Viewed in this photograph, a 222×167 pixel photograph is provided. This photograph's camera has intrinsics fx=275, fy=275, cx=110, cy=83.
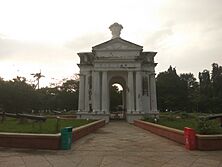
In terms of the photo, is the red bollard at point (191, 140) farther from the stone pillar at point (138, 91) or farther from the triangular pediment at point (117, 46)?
the triangular pediment at point (117, 46)

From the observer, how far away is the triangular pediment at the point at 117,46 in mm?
41438

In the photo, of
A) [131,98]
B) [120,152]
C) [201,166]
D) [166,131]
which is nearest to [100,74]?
[131,98]

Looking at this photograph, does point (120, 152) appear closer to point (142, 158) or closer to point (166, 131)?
point (142, 158)

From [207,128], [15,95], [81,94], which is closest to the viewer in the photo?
[207,128]

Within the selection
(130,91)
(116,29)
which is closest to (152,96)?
(130,91)

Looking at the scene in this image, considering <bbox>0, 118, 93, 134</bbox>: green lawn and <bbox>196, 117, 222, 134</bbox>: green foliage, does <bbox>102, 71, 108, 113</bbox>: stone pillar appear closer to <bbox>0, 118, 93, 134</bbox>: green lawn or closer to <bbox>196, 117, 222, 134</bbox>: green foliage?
<bbox>0, 118, 93, 134</bbox>: green lawn

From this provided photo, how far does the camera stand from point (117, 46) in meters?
41.6

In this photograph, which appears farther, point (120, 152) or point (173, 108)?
point (173, 108)

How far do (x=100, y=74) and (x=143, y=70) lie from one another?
7.43 metres

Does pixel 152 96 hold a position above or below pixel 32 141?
above

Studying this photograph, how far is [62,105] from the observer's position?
74.9 m

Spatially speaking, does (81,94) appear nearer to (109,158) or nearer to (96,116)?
(96,116)

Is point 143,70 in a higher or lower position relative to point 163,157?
higher

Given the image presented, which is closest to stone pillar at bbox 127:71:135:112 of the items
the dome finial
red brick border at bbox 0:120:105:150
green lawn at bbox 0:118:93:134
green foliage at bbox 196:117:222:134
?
the dome finial
